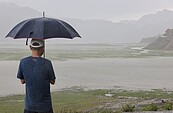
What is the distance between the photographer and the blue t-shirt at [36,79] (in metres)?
4.61

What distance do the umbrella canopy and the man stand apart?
0.25m

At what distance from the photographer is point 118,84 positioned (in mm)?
36219

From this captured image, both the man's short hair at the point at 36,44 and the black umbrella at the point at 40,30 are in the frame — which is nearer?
the man's short hair at the point at 36,44

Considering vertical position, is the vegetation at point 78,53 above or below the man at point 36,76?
below

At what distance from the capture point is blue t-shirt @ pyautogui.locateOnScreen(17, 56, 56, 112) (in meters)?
4.61

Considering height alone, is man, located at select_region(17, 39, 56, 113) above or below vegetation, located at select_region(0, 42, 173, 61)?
above

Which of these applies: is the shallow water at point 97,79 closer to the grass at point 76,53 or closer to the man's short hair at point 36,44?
the grass at point 76,53

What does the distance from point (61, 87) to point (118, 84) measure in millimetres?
6405

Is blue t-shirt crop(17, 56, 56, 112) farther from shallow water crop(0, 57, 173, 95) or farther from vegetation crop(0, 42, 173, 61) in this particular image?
vegetation crop(0, 42, 173, 61)

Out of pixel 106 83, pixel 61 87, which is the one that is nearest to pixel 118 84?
pixel 106 83

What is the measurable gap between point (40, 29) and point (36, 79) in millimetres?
756

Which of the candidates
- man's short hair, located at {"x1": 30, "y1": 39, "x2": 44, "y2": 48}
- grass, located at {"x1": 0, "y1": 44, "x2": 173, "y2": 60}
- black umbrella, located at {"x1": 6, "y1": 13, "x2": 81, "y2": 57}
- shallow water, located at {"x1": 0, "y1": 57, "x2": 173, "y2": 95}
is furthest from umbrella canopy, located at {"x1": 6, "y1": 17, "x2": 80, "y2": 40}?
grass, located at {"x1": 0, "y1": 44, "x2": 173, "y2": 60}

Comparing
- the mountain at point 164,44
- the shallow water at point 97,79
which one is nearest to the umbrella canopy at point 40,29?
the shallow water at point 97,79

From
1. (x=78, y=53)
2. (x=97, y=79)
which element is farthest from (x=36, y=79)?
(x=78, y=53)
